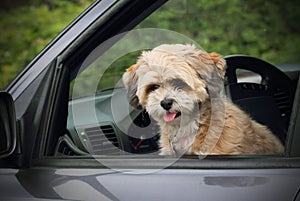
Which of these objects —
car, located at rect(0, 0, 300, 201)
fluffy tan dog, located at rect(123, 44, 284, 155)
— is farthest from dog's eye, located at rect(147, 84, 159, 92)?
car, located at rect(0, 0, 300, 201)

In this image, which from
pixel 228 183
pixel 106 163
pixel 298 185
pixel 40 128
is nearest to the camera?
pixel 298 185

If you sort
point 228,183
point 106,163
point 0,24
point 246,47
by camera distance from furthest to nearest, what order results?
point 0,24
point 246,47
point 106,163
point 228,183

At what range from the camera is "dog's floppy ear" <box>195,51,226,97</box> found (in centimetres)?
238

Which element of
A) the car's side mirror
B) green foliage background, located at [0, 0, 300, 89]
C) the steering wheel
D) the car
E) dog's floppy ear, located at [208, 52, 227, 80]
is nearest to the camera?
the car

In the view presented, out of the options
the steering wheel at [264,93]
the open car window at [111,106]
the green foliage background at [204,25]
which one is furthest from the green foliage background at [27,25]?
the open car window at [111,106]

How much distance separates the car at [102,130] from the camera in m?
2.04

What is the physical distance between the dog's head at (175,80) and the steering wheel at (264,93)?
259mm

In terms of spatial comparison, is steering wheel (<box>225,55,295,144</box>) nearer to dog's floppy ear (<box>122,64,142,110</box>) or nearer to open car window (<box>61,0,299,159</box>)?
open car window (<box>61,0,299,159</box>)

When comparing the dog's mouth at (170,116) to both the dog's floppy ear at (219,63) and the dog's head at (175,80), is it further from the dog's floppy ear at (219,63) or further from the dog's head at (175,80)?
the dog's floppy ear at (219,63)

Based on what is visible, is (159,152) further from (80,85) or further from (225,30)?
(225,30)

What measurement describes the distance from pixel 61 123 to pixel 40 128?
0.31 ft

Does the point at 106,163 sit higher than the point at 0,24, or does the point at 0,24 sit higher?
the point at 0,24

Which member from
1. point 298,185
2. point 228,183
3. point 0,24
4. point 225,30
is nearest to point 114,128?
point 228,183

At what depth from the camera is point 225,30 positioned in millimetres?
6559
